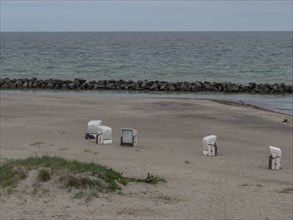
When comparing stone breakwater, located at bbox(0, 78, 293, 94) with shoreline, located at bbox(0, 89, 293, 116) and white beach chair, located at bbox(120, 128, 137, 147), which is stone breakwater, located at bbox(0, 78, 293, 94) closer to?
shoreline, located at bbox(0, 89, 293, 116)

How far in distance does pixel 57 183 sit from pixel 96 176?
0.55 metres

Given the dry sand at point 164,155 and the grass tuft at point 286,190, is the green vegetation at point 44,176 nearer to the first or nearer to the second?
the dry sand at point 164,155

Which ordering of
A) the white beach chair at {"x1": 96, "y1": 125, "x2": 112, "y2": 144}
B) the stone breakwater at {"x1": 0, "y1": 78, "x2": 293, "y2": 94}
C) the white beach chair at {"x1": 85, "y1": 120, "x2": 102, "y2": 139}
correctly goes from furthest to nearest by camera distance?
the stone breakwater at {"x1": 0, "y1": 78, "x2": 293, "y2": 94}
the white beach chair at {"x1": 85, "y1": 120, "x2": 102, "y2": 139}
the white beach chair at {"x1": 96, "y1": 125, "x2": 112, "y2": 144}

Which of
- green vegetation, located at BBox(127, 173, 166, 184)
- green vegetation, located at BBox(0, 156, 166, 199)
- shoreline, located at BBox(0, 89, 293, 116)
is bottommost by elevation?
shoreline, located at BBox(0, 89, 293, 116)

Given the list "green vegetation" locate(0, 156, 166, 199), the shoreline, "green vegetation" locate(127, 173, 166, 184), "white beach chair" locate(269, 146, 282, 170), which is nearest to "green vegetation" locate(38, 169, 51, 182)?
"green vegetation" locate(0, 156, 166, 199)

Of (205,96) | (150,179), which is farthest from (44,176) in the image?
(205,96)

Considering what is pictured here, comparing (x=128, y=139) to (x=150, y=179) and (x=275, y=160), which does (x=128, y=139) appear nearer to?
(x=275, y=160)

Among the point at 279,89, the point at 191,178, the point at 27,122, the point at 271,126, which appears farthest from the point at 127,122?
the point at 279,89

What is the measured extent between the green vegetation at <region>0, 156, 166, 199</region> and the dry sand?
150 mm

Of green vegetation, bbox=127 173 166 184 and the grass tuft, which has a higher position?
green vegetation, bbox=127 173 166 184

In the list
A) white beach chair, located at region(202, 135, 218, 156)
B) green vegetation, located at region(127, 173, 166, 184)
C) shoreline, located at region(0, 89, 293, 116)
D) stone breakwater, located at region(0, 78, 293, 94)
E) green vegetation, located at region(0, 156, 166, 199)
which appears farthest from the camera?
stone breakwater, located at region(0, 78, 293, 94)

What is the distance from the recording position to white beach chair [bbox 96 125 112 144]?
12.2 m

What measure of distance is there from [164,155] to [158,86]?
19728 mm

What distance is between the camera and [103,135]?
40.1ft
